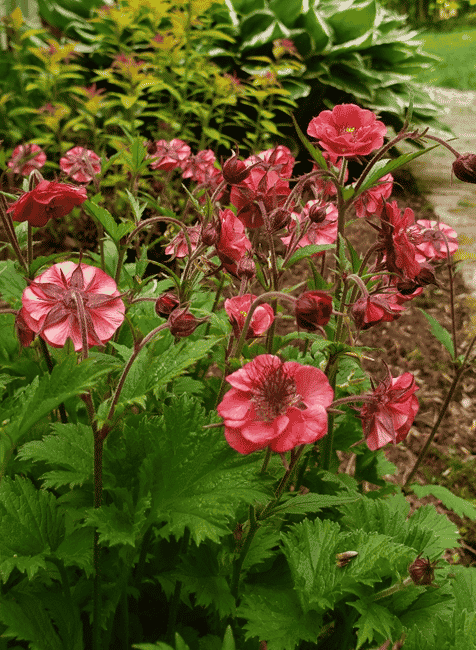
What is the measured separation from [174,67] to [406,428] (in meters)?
2.99

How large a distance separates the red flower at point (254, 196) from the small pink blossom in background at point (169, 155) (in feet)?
2.15

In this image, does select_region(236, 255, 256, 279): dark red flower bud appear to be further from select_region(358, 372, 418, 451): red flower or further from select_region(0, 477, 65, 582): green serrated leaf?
select_region(0, 477, 65, 582): green serrated leaf

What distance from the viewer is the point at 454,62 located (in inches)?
533

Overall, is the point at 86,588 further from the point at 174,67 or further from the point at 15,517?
the point at 174,67

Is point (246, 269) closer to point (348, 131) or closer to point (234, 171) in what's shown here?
point (234, 171)

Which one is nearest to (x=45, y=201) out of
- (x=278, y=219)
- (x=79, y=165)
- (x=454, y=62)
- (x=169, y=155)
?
(x=278, y=219)

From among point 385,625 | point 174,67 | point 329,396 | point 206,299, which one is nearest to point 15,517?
point 329,396

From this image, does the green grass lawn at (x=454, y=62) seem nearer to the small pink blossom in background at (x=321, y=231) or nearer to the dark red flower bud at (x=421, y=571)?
the small pink blossom in background at (x=321, y=231)

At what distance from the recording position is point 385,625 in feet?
3.48

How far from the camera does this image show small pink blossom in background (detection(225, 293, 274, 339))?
3.56 ft

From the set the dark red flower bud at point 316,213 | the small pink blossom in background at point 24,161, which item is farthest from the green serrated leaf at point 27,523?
the small pink blossom in background at point 24,161

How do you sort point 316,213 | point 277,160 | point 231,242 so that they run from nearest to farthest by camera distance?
1. point 231,242
2. point 316,213
3. point 277,160

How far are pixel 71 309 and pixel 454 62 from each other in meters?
15.4

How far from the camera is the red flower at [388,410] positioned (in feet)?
3.39
